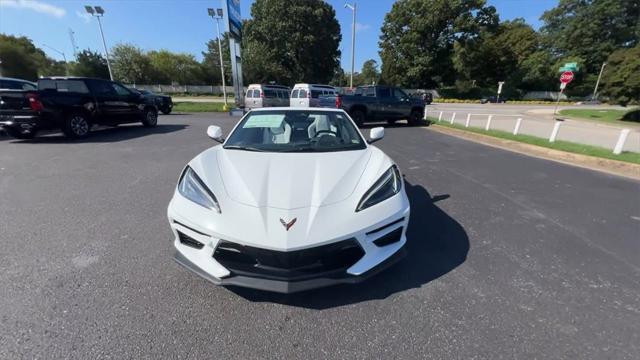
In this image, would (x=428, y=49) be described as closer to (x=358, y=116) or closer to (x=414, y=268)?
(x=358, y=116)

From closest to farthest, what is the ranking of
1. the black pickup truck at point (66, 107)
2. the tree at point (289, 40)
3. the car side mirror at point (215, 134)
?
1. the car side mirror at point (215, 134)
2. the black pickup truck at point (66, 107)
3. the tree at point (289, 40)

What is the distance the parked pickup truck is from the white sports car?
10.3 m

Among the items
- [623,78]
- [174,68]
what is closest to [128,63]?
[174,68]

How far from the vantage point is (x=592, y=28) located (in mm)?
45812

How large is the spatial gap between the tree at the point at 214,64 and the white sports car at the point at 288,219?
5405 centimetres

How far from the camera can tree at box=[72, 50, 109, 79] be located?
139ft

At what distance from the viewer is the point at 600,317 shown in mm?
1940

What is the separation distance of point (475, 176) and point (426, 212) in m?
2.46

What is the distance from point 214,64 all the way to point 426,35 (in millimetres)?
46919

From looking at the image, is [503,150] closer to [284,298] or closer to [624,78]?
[284,298]

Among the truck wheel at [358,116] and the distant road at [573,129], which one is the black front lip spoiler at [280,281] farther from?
the truck wheel at [358,116]

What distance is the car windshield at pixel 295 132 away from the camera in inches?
116

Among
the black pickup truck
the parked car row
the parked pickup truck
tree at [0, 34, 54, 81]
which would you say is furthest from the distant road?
tree at [0, 34, 54, 81]

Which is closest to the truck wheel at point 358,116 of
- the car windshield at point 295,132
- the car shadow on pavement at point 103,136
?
the car shadow on pavement at point 103,136
